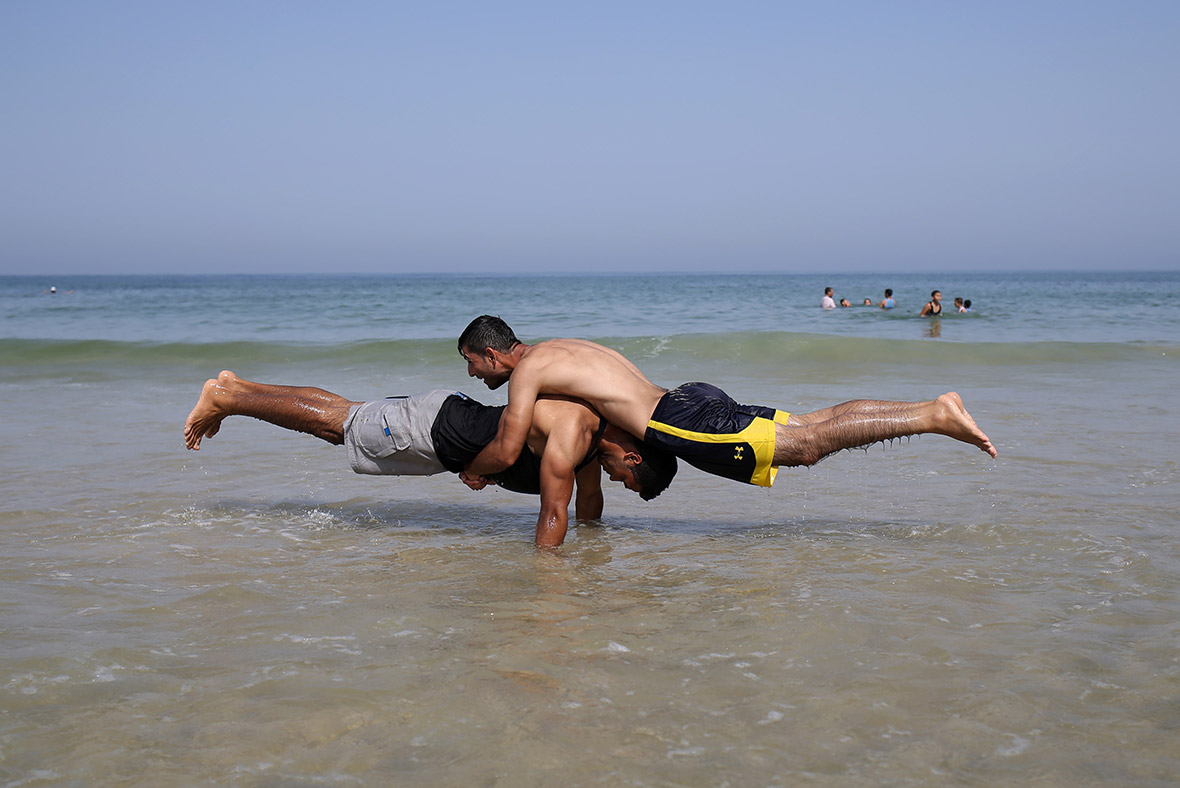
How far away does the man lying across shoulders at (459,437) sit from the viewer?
4973 mm

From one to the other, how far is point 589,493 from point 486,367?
3.27 feet

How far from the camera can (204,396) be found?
549 cm

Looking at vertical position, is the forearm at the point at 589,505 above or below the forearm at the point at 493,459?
below

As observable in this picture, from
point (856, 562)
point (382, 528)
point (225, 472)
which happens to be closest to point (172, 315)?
point (225, 472)

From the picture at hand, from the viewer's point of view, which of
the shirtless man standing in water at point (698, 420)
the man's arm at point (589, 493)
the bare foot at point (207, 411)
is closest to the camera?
the shirtless man standing in water at point (698, 420)

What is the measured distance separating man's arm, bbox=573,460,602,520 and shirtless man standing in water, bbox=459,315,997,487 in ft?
2.02

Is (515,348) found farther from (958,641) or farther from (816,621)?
(958,641)

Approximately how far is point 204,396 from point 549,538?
223 cm

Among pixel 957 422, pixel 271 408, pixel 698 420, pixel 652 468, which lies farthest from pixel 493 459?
pixel 957 422

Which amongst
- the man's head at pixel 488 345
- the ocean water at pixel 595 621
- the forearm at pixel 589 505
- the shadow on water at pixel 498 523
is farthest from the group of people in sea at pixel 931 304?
the man's head at pixel 488 345

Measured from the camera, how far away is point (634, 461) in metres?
5.23

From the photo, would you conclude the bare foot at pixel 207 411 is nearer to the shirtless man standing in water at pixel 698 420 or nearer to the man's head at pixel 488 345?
the man's head at pixel 488 345

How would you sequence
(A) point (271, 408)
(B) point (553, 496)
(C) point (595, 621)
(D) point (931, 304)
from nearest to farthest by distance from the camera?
(C) point (595, 621) → (B) point (553, 496) → (A) point (271, 408) → (D) point (931, 304)

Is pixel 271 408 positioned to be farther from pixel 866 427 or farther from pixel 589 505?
pixel 866 427
